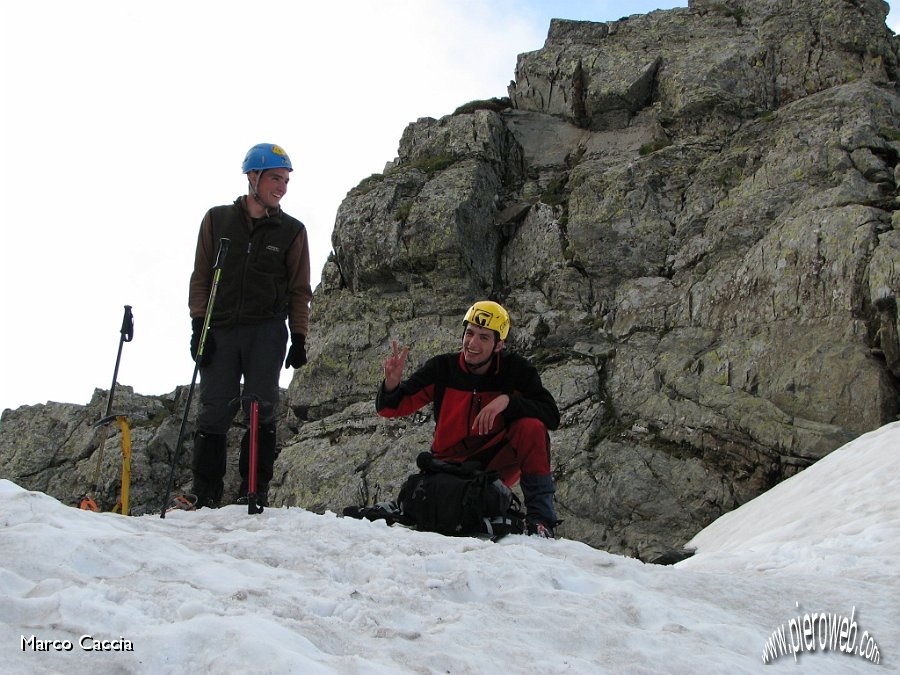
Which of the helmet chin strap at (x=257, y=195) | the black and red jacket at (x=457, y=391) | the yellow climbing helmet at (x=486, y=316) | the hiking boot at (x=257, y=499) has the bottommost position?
the hiking boot at (x=257, y=499)

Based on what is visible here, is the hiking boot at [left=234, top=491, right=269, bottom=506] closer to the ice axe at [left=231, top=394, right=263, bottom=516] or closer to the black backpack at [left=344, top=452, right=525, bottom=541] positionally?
the ice axe at [left=231, top=394, right=263, bottom=516]

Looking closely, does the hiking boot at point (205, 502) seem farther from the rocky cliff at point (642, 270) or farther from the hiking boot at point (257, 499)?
the rocky cliff at point (642, 270)

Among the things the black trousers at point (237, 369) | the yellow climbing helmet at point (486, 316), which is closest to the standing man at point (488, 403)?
the yellow climbing helmet at point (486, 316)

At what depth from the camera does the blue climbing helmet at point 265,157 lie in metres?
8.33

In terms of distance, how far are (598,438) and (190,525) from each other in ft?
34.4

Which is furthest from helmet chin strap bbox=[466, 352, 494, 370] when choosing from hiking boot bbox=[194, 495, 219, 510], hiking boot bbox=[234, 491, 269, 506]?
hiking boot bbox=[194, 495, 219, 510]

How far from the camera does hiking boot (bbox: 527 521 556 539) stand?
7598mm

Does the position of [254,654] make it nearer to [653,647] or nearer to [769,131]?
[653,647]

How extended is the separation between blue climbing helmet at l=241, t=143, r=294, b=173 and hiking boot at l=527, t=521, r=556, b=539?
4689 mm

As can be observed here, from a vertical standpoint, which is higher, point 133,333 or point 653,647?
point 133,333

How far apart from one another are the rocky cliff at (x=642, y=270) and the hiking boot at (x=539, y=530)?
259 inches

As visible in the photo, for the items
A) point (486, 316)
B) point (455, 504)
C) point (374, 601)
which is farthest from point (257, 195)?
point (374, 601)

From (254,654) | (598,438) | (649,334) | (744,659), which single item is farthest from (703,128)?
(254,654)

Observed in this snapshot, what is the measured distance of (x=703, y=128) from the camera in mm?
19891
